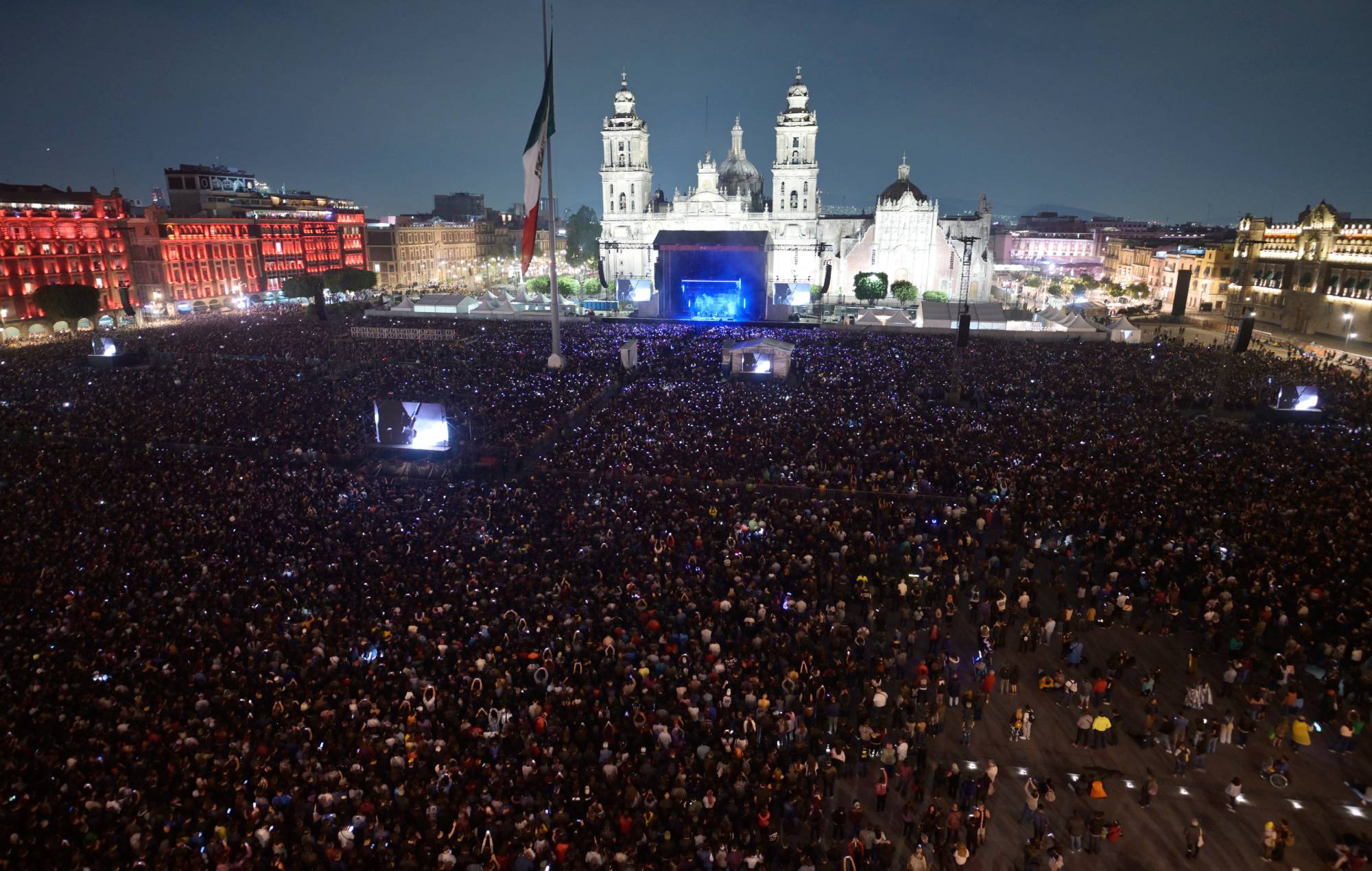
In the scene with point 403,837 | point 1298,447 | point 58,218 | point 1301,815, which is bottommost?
point 1301,815

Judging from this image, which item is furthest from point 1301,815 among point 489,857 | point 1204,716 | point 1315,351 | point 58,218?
point 58,218

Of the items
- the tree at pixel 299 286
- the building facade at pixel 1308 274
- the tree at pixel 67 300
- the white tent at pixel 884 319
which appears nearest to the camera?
the building facade at pixel 1308 274

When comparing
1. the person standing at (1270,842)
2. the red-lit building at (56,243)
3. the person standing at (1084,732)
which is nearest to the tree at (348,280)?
the red-lit building at (56,243)

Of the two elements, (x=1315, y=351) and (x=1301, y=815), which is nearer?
(x=1301, y=815)

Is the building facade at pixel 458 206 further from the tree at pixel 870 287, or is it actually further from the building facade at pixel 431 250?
the tree at pixel 870 287

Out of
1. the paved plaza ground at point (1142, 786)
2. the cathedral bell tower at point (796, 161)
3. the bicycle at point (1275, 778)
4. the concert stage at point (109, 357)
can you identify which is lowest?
the paved plaza ground at point (1142, 786)

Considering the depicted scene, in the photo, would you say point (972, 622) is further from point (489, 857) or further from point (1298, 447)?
point (1298, 447)
